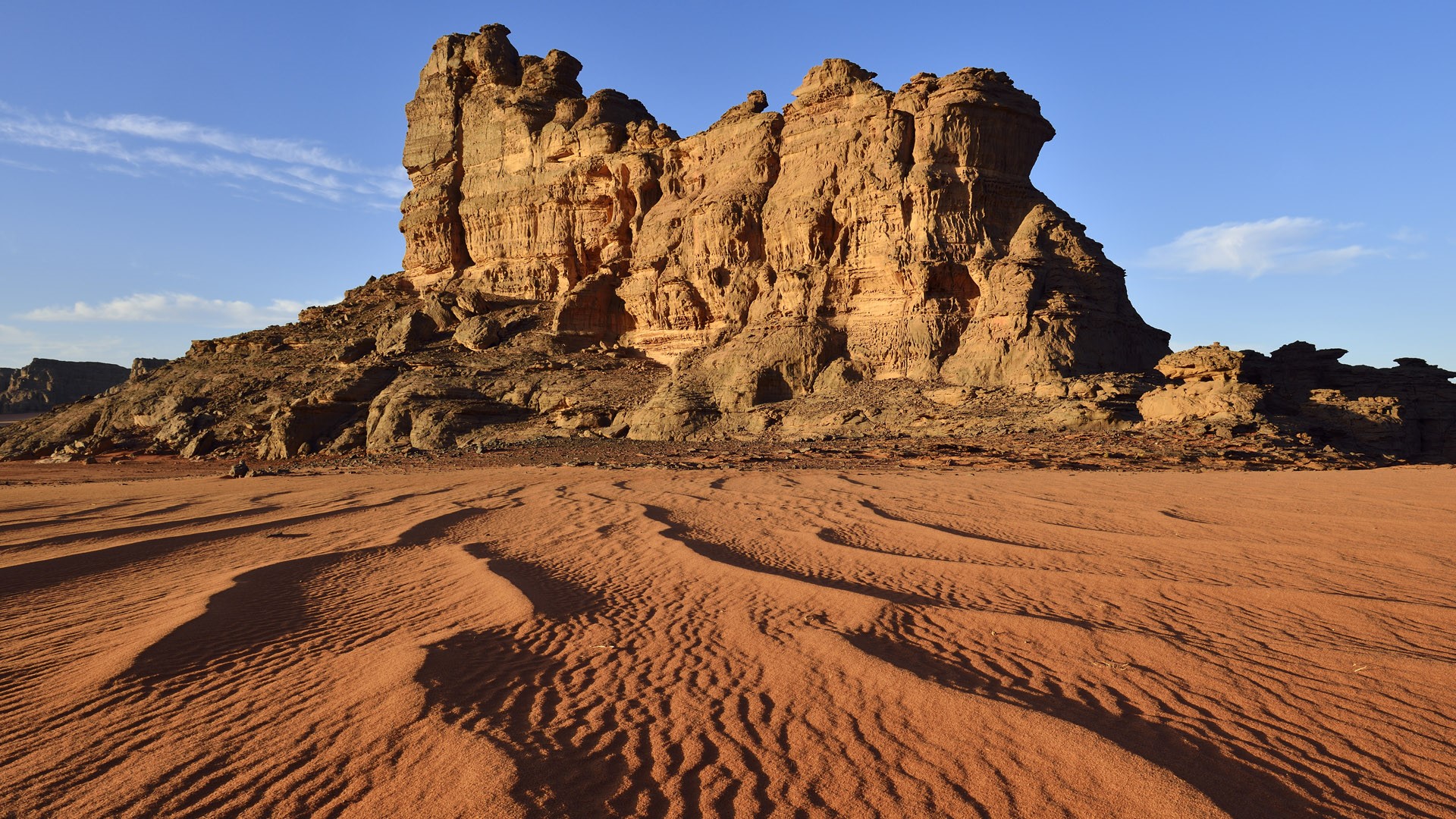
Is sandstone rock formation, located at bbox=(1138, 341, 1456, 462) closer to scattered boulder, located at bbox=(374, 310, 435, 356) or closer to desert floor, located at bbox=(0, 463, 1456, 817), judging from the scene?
desert floor, located at bbox=(0, 463, 1456, 817)

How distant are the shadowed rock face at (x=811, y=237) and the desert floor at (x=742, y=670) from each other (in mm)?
17855

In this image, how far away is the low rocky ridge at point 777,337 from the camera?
21109 mm

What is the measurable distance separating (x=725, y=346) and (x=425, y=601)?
80.6ft

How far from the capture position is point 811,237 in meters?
29.4

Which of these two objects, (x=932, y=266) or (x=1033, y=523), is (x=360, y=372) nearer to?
(x=932, y=266)

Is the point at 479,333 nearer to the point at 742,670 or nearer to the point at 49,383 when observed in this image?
the point at 742,670

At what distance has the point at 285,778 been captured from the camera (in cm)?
274

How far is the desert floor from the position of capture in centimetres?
268

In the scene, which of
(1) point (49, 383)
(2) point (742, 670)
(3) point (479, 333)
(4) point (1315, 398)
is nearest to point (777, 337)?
(3) point (479, 333)

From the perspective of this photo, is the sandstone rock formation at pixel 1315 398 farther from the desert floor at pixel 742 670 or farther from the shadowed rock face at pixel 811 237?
the desert floor at pixel 742 670

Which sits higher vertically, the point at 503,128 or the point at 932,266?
the point at 503,128

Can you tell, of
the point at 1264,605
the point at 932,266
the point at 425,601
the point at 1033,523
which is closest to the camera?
the point at 1264,605

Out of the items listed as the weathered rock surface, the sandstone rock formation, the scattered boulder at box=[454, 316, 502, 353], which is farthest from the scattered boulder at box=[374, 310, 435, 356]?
the weathered rock surface

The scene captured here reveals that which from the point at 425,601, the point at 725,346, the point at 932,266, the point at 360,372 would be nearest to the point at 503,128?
the point at 360,372
